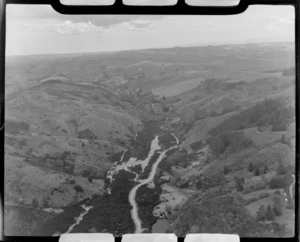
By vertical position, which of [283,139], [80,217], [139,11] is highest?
[139,11]

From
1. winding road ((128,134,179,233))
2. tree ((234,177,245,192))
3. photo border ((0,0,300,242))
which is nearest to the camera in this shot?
photo border ((0,0,300,242))

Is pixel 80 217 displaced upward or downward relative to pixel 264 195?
downward

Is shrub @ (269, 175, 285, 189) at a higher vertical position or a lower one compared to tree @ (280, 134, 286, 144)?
lower

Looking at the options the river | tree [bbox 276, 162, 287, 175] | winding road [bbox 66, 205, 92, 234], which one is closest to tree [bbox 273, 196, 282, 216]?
tree [bbox 276, 162, 287, 175]

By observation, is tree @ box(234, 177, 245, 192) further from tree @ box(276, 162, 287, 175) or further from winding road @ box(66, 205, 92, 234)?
winding road @ box(66, 205, 92, 234)

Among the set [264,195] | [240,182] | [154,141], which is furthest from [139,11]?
[264,195]

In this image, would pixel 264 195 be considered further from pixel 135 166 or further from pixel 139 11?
pixel 139 11

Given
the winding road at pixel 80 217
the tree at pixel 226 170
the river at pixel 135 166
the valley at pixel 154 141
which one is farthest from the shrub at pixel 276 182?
the winding road at pixel 80 217

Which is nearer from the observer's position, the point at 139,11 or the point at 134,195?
the point at 139,11
